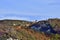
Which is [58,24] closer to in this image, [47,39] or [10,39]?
[47,39]

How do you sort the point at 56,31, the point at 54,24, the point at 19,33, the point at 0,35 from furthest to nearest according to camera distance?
the point at 54,24
the point at 56,31
the point at 19,33
the point at 0,35

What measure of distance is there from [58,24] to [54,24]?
34 centimetres

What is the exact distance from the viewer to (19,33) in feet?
53.1

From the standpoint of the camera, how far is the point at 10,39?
15.4 metres

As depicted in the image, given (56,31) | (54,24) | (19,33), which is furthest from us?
(54,24)

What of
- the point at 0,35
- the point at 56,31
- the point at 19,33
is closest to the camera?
the point at 0,35

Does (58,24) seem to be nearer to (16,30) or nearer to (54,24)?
(54,24)

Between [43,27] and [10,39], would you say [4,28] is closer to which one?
[10,39]

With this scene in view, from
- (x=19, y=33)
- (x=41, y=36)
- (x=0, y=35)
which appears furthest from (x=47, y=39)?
(x=0, y=35)

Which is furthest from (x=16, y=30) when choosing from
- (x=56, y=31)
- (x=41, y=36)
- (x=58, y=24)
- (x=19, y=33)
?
(x=58, y=24)

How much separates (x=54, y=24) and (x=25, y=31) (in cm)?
345

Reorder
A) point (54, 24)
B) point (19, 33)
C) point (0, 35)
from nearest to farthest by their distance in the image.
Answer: point (0, 35) → point (19, 33) → point (54, 24)

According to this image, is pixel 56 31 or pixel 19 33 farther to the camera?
pixel 56 31

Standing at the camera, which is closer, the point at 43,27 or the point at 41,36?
the point at 41,36
